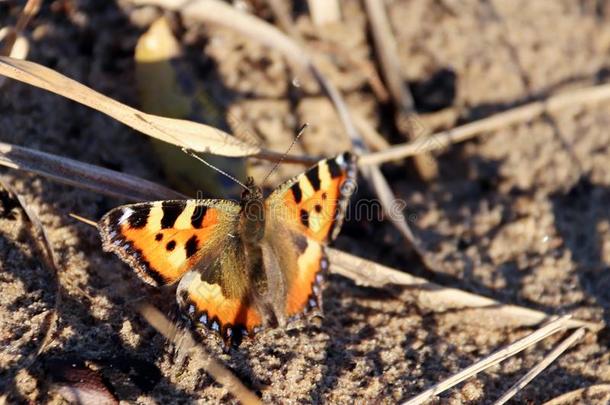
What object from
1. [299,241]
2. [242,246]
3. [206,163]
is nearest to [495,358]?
[299,241]

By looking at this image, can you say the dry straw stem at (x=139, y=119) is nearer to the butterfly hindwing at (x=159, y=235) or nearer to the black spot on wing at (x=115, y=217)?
the butterfly hindwing at (x=159, y=235)

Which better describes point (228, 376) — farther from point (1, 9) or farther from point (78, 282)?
point (1, 9)

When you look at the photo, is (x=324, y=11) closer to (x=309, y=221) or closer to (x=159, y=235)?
(x=309, y=221)

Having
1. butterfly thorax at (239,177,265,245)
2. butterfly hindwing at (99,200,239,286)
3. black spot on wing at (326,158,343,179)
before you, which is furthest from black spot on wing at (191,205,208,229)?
black spot on wing at (326,158,343,179)

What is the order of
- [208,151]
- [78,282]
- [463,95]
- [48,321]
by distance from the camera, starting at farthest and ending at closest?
[463,95]
[208,151]
[78,282]
[48,321]

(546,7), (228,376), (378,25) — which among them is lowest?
(228,376)

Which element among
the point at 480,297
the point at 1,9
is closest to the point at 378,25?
the point at 480,297

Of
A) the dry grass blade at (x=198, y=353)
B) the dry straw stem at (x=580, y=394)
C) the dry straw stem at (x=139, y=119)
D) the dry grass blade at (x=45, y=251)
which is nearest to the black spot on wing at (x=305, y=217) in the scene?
the dry straw stem at (x=139, y=119)
